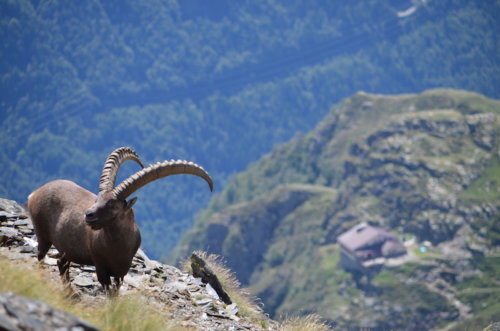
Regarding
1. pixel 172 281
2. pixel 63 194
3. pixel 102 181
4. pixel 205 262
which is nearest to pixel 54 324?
pixel 102 181

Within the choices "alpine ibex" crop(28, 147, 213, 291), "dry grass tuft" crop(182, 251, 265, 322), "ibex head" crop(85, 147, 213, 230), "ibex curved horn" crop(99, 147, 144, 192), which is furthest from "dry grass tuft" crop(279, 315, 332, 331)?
"ibex curved horn" crop(99, 147, 144, 192)

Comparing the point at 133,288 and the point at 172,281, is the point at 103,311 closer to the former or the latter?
the point at 133,288

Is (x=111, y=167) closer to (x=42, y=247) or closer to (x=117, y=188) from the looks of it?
(x=117, y=188)

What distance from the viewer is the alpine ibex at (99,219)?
15570 millimetres

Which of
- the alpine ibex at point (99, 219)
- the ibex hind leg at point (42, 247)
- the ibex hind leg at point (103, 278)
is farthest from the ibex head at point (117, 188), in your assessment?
the ibex hind leg at point (42, 247)

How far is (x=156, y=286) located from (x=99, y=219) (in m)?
5.42

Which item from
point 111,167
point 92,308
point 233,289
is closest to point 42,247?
point 111,167

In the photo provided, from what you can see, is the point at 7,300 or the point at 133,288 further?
the point at 133,288

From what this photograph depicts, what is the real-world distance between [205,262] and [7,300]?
1296 centimetres

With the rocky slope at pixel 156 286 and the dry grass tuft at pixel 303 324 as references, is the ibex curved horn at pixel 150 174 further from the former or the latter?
the dry grass tuft at pixel 303 324

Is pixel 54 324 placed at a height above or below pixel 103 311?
above

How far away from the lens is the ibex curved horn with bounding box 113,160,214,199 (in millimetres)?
15659

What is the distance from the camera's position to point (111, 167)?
1653 cm

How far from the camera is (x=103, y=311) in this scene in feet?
45.0
